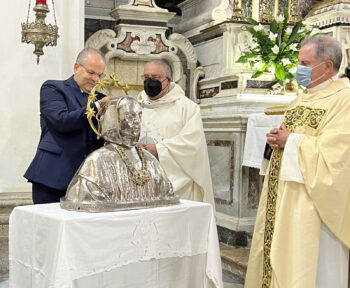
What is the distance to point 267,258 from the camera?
3.98 meters

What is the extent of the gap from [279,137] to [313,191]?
0.40 m

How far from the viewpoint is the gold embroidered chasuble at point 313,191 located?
11.7 feet

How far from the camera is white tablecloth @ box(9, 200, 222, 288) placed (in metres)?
2.86

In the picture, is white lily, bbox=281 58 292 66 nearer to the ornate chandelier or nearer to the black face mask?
the black face mask

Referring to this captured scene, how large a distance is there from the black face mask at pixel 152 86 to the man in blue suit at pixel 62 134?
72 centimetres

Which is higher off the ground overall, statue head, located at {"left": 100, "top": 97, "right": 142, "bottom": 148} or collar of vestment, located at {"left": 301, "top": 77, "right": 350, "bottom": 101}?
collar of vestment, located at {"left": 301, "top": 77, "right": 350, "bottom": 101}

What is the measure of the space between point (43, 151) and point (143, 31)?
3254 millimetres

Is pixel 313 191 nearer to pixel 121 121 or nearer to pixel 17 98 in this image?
pixel 121 121

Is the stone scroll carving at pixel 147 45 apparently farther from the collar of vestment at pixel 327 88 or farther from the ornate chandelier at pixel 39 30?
the collar of vestment at pixel 327 88

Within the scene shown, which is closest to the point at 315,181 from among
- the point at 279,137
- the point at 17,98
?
the point at 279,137

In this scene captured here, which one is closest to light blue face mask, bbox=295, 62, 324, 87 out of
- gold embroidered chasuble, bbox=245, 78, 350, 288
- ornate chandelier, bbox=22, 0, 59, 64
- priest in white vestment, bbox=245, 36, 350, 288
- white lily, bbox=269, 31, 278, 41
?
priest in white vestment, bbox=245, 36, 350, 288

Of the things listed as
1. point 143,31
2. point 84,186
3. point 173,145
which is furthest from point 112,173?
point 143,31

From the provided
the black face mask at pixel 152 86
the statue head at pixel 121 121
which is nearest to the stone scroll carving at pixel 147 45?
the black face mask at pixel 152 86

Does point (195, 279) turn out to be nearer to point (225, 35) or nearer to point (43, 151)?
point (43, 151)
